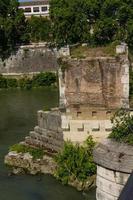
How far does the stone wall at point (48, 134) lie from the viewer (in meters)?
11.9

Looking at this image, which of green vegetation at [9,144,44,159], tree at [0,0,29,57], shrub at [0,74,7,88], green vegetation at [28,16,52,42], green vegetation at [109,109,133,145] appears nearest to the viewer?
green vegetation at [109,109,133,145]

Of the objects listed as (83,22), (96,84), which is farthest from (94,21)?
(96,84)

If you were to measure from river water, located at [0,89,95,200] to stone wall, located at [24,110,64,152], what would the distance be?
0.84m

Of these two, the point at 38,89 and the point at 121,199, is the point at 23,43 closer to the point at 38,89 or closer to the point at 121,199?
the point at 38,89

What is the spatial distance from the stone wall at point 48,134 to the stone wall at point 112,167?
7880mm

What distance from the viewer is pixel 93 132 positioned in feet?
35.4

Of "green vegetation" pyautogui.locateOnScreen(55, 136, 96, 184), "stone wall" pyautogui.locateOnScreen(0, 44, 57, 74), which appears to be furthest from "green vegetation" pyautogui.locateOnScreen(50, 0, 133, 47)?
"green vegetation" pyautogui.locateOnScreen(55, 136, 96, 184)

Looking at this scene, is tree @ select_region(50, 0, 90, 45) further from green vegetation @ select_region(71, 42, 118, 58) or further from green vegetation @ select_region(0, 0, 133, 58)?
green vegetation @ select_region(71, 42, 118, 58)

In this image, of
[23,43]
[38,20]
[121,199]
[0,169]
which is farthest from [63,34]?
[121,199]

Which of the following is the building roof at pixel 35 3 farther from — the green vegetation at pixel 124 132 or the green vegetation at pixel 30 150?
the green vegetation at pixel 124 132

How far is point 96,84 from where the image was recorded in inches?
424

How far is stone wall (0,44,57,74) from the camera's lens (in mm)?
29531

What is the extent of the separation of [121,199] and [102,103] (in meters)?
8.75

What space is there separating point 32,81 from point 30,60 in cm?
265
